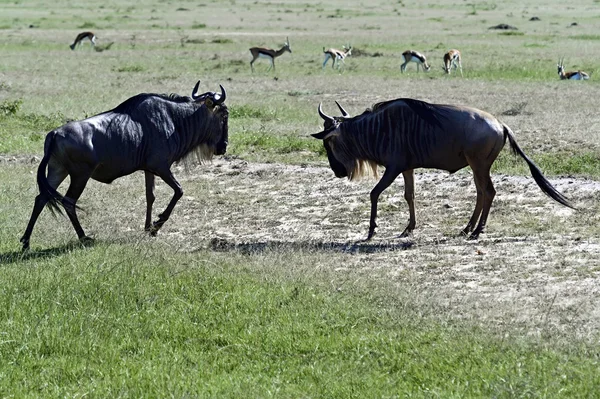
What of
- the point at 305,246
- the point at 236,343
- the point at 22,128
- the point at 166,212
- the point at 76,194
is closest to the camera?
the point at 236,343

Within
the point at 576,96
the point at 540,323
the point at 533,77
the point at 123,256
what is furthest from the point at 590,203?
the point at 533,77

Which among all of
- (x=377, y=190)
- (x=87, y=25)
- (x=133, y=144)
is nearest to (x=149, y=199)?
(x=133, y=144)

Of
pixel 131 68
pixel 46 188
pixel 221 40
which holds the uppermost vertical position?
pixel 46 188

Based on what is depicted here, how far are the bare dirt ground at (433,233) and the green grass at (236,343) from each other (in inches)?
23.5

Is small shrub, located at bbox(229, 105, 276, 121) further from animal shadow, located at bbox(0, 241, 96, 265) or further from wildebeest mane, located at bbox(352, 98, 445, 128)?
animal shadow, located at bbox(0, 241, 96, 265)

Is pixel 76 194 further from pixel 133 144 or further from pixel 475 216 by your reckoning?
pixel 475 216

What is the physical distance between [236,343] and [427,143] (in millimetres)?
4040

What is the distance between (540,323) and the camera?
6457 mm

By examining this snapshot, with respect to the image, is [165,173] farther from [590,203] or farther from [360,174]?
[590,203]

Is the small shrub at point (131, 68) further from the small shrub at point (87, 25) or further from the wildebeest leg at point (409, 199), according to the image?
the small shrub at point (87, 25)

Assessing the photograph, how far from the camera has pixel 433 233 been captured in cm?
973

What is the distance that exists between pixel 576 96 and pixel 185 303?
1315 centimetres

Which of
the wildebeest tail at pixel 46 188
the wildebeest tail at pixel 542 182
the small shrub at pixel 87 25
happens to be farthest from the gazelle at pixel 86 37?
the wildebeest tail at pixel 542 182

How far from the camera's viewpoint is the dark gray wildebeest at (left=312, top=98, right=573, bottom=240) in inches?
378
